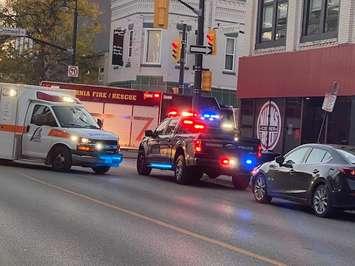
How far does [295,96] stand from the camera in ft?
83.3

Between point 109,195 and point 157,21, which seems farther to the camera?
point 157,21

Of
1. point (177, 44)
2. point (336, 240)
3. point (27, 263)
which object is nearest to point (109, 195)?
point (336, 240)

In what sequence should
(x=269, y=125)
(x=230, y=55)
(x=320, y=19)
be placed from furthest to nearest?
(x=230, y=55), (x=269, y=125), (x=320, y=19)

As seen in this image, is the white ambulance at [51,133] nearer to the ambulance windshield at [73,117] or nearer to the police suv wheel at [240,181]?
the ambulance windshield at [73,117]

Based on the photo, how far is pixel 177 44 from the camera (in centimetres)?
3134

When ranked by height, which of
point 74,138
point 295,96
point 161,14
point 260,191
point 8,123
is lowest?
point 260,191

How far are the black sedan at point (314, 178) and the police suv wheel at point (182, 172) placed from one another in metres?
3.10

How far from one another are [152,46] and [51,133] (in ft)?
68.3

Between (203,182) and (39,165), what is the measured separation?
566cm

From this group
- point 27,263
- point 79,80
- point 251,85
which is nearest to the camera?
point 27,263

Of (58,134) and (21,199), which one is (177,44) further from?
(21,199)

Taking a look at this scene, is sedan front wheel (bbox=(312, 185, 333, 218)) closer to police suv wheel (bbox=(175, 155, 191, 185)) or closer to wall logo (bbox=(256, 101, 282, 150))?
police suv wheel (bbox=(175, 155, 191, 185))

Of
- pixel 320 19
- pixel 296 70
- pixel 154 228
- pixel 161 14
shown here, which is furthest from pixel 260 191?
pixel 320 19

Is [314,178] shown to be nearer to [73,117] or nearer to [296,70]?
[73,117]
